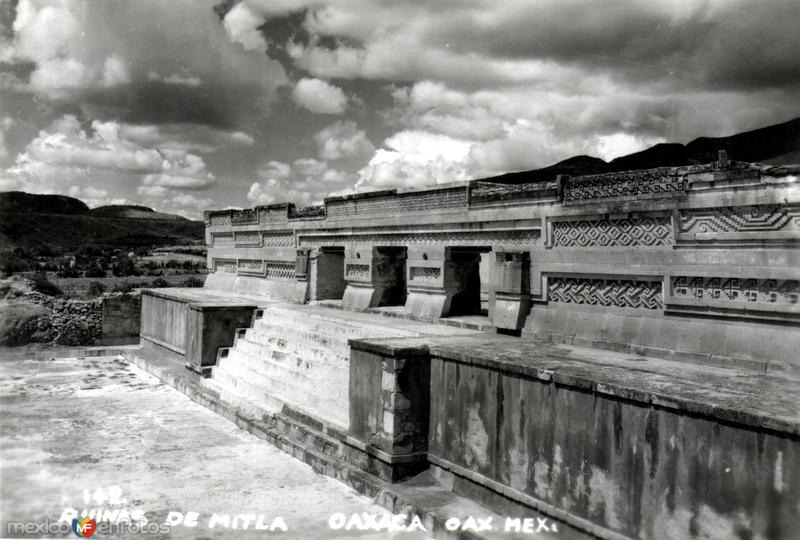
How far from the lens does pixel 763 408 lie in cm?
383

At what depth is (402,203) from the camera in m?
10.6

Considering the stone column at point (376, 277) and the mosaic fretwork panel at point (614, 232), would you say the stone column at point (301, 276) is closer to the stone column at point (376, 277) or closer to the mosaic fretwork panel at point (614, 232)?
the stone column at point (376, 277)

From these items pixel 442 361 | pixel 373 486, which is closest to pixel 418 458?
pixel 373 486

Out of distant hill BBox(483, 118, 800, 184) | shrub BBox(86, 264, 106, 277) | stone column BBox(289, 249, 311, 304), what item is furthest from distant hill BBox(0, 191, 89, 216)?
distant hill BBox(483, 118, 800, 184)

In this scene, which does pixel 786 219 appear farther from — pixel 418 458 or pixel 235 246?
pixel 235 246

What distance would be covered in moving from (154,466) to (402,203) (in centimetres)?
575

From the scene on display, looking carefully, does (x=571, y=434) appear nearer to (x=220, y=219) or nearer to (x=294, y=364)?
(x=294, y=364)

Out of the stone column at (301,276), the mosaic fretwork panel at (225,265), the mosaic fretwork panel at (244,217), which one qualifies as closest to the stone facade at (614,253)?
the stone column at (301,276)

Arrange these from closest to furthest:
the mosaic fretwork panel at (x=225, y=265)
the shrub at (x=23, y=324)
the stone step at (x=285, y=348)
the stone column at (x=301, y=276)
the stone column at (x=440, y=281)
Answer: the stone step at (x=285, y=348) → the stone column at (x=440, y=281) → the stone column at (x=301, y=276) → the shrub at (x=23, y=324) → the mosaic fretwork panel at (x=225, y=265)

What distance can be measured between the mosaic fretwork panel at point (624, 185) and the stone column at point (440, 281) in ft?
8.79

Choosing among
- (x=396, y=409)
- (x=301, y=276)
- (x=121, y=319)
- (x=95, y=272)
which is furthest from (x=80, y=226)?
(x=396, y=409)

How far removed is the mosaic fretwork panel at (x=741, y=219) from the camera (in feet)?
18.1

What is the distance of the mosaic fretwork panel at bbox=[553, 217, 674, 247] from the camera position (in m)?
6.53

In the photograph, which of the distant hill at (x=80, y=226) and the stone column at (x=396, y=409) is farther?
the distant hill at (x=80, y=226)
